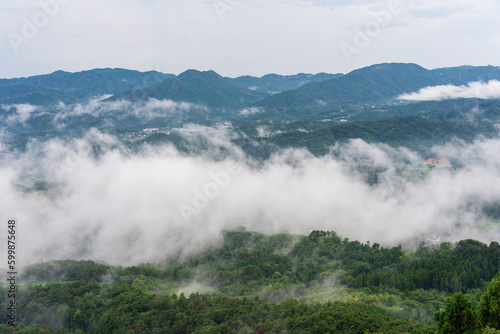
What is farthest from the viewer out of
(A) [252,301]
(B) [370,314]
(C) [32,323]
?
(C) [32,323]

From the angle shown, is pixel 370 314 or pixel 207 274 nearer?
pixel 370 314

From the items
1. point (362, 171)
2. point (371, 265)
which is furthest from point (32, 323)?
point (362, 171)

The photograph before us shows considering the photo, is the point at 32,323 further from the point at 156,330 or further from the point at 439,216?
the point at 439,216

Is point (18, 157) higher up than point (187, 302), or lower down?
higher up

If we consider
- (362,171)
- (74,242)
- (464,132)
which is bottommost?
(74,242)

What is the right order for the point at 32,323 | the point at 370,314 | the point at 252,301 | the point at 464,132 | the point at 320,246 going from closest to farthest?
the point at 370,314 < the point at 252,301 < the point at 32,323 < the point at 320,246 < the point at 464,132

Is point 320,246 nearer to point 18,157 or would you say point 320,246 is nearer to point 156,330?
point 156,330

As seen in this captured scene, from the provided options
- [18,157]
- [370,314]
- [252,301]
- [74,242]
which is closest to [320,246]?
[252,301]
